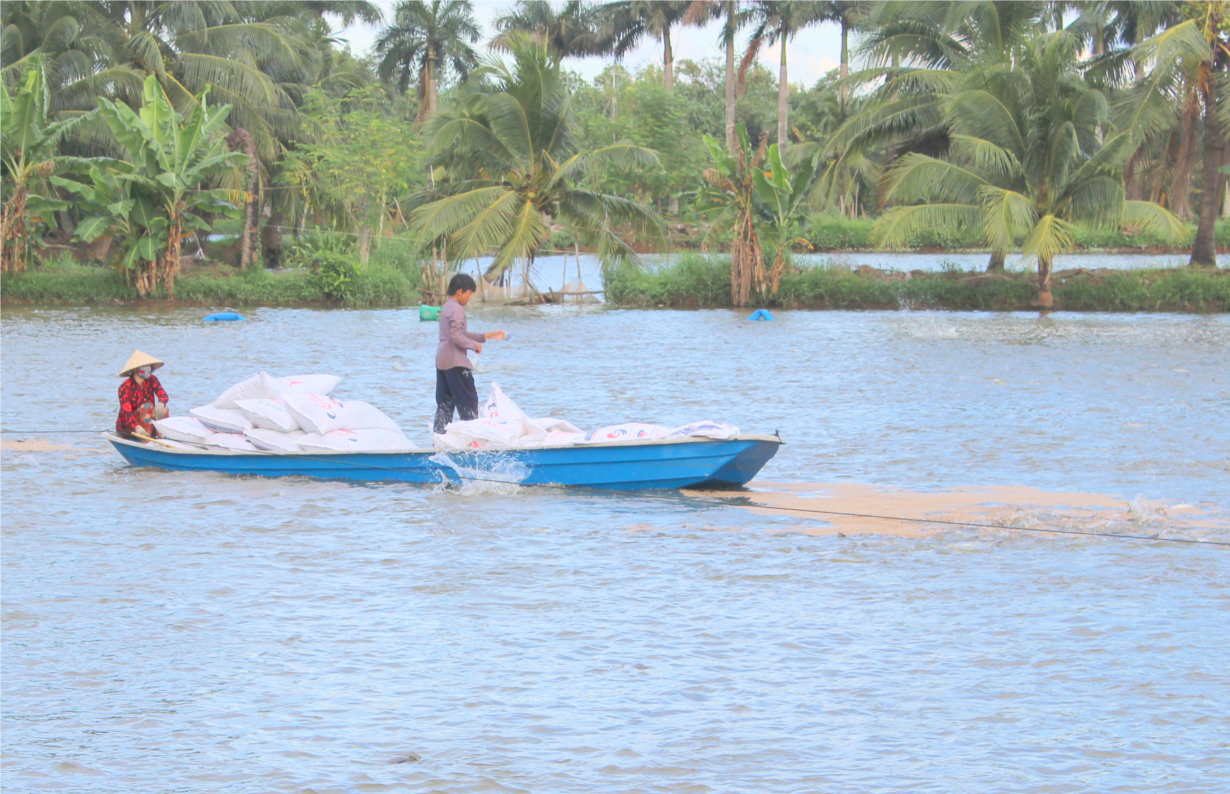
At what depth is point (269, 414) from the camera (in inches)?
397

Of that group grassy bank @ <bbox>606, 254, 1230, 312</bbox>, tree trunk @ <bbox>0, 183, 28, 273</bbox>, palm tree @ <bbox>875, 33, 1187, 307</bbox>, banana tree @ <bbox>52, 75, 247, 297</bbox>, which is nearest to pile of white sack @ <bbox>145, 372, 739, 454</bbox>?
palm tree @ <bbox>875, 33, 1187, 307</bbox>

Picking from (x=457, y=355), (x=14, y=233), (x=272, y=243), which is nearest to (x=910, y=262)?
(x=272, y=243)

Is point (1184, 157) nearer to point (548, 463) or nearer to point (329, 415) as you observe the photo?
point (548, 463)

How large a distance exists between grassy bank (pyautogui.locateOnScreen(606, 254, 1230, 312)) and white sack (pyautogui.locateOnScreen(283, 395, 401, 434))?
22.5m

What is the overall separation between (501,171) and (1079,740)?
29.0 meters

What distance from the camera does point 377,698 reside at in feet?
17.9

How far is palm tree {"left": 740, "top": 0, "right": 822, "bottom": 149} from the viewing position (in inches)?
2060

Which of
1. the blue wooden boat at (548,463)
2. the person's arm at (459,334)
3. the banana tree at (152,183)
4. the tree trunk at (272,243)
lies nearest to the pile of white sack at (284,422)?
the blue wooden boat at (548,463)

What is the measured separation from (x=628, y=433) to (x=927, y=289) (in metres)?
23.0

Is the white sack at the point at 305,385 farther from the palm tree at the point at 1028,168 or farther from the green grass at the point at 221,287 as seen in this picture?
the green grass at the point at 221,287

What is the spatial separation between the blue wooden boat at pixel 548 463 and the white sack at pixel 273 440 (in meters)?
0.10

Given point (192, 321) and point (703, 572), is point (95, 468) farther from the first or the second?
point (192, 321)

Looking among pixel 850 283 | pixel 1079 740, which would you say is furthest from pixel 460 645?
pixel 850 283

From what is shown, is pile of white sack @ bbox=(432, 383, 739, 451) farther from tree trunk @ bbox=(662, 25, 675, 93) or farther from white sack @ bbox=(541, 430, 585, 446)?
tree trunk @ bbox=(662, 25, 675, 93)
